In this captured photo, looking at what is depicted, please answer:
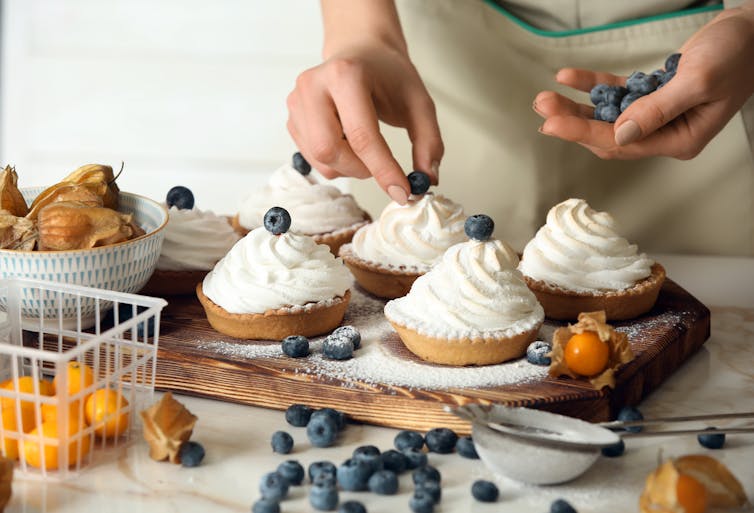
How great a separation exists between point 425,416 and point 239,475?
1.37 ft

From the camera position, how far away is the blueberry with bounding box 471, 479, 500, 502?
5.95 ft

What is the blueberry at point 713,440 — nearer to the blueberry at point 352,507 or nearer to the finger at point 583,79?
the blueberry at point 352,507

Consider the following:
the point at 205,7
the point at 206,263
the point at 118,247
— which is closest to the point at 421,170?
the point at 206,263

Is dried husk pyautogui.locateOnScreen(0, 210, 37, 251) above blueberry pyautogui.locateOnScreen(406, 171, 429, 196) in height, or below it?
below

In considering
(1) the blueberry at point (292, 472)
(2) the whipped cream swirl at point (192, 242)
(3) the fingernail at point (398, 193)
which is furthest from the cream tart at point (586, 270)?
(1) the blueberry at point (292, 472)

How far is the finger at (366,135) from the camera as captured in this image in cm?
278

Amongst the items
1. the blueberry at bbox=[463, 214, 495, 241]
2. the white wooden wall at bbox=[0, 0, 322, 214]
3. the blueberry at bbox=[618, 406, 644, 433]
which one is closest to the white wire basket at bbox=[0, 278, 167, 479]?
the blueberry at bbox=[463, 214, 495, 241]

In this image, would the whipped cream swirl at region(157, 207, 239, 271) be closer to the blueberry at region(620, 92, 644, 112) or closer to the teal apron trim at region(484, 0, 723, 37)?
the blueberry at region(620, 92, 644, 112)

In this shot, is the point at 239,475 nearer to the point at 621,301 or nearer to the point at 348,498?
the point at 348,498

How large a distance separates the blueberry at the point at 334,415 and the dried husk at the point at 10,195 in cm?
95

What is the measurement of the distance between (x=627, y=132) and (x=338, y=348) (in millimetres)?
891

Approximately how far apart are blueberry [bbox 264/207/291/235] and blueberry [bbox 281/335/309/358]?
311mm

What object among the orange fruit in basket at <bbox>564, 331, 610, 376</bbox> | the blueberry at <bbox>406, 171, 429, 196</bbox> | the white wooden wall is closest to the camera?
the orange fruit in basket at <bbox>564, 331, 610, 376</bbox>

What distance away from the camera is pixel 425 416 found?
6.94 ft
